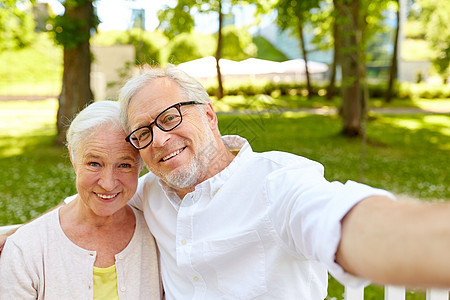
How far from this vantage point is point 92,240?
6.26 ft

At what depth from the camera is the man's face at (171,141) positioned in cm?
189

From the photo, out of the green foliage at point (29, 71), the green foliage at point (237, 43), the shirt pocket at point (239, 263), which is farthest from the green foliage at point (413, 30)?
the shirt pocket at point (239, 263)

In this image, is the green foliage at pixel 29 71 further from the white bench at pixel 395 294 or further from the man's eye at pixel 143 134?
the white bench at pixel 395 294

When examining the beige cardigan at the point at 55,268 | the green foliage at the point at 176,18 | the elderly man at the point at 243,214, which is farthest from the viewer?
the green foliage at the point at 176,18

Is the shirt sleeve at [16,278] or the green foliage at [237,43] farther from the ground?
the green foliage at [237,43]

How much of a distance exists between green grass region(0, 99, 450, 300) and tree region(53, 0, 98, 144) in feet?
4.03

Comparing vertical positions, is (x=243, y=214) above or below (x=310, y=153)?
above

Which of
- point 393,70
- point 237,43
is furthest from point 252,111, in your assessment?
point 393,70

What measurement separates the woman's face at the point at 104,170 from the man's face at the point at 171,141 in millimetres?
89

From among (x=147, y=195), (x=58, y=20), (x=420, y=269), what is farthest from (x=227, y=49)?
(x=420, y=269)

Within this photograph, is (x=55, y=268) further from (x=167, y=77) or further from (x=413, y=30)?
(x=413, y=30)

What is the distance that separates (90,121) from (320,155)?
8.87 m

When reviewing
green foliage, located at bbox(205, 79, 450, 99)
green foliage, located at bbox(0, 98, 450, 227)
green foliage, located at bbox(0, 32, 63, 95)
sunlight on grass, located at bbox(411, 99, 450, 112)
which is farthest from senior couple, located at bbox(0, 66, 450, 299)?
green foliage, located at bbox(0, 32, 63, 95)

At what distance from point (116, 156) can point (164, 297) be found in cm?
71
